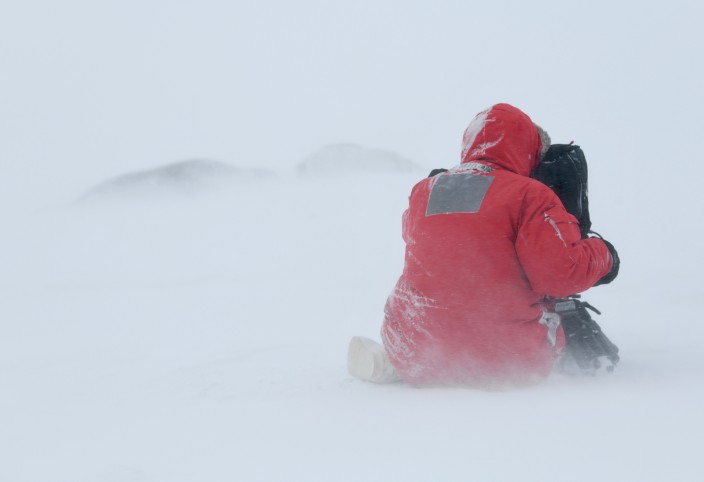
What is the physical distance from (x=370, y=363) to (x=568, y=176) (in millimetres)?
809

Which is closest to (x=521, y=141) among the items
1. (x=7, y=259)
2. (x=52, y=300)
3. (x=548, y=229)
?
(x=548, y=229)

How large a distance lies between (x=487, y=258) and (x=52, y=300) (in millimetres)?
3167

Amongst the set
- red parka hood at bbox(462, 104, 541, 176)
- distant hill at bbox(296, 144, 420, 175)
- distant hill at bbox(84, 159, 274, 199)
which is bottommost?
distant hill at bbox(84, 159, 274, 199)

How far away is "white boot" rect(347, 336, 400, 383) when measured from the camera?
2.02 m

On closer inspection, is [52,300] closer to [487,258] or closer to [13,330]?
[13,330]

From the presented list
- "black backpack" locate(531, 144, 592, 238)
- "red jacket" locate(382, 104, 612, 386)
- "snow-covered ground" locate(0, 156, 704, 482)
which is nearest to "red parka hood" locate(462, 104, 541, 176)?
"red jacket" locate(382, 104, 612, 386)

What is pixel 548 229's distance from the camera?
5.57ft

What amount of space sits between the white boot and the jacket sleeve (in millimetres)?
523

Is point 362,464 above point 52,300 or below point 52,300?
above

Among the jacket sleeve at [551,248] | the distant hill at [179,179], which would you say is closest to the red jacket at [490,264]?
the jacket sleeve at [551,248]

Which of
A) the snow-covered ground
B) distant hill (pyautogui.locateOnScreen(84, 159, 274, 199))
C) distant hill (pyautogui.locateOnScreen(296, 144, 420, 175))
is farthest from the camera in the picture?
distant hill (pyautogui.locateOnScreen(296, 144, 420, 175))

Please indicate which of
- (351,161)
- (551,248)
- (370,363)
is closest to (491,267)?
(551,248)

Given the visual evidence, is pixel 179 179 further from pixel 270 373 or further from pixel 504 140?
pixel 504 140

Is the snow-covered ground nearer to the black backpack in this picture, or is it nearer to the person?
the person
